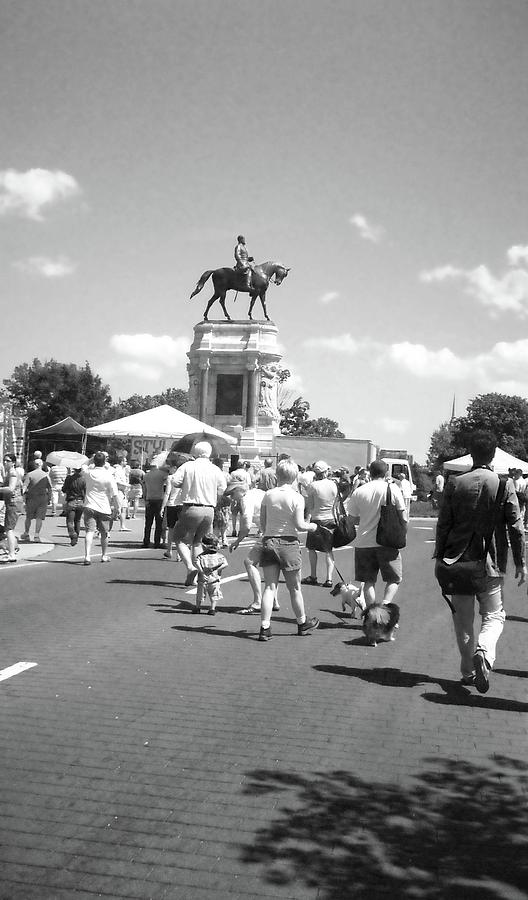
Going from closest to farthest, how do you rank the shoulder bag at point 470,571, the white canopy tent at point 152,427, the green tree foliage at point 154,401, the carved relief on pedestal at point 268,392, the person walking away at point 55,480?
the shoulder bag at point 470,571, the white canopy tent at point 152,427, the person walking away at point 55,480, the carved relief on pedestal at point 268,392, the green tree foliage at point 154,401

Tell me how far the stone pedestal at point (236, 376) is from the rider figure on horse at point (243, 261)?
98.7 inches

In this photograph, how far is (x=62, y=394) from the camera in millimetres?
84500

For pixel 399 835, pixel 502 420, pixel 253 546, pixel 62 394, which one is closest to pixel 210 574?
pixel 253 546

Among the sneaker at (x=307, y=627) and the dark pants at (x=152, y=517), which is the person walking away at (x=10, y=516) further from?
the sneaker at (x=307, y=627)

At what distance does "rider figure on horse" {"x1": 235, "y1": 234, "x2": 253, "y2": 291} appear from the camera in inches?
2012

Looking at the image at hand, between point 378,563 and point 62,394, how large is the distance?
78312 mm

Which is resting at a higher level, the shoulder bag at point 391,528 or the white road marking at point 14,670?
the shoulder bag at point 391,528

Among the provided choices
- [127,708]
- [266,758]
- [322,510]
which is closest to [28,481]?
[322,510]

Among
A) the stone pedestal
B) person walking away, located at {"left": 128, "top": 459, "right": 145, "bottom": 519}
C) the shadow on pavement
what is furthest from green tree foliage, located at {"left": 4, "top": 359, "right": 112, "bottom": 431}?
the shadow on pavement

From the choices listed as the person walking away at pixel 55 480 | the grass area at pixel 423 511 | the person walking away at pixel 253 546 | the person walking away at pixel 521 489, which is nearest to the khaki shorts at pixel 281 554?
the person walking away at pixel 253 546

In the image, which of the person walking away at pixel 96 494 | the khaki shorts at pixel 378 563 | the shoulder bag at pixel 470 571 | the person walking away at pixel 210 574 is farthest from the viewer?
the person walking away at pixel 96 494

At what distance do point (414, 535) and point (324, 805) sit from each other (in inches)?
976

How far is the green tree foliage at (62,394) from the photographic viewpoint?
84250mm

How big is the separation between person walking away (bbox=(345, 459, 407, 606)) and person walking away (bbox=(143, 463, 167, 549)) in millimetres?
9789
